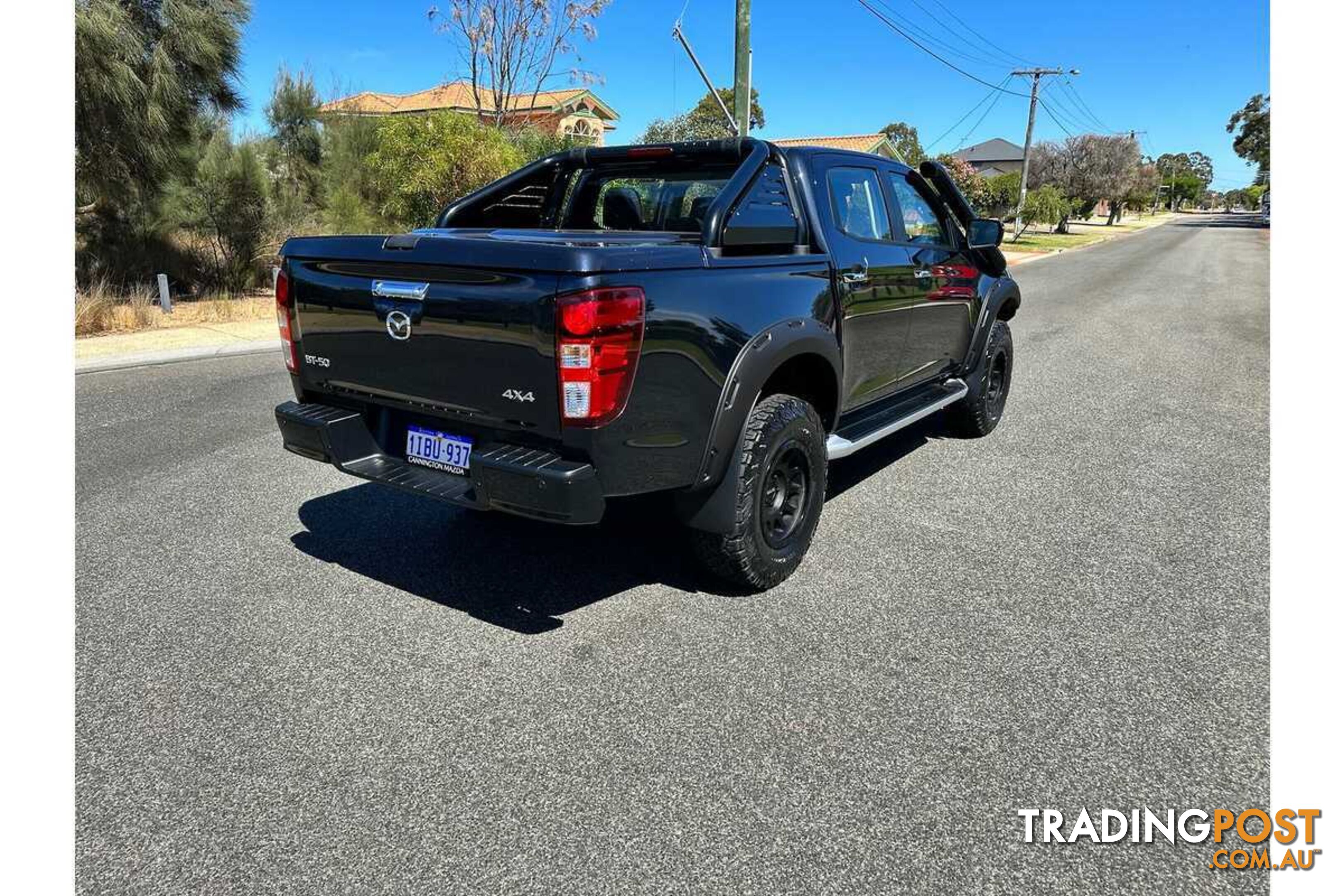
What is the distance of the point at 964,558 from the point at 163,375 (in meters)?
8.34

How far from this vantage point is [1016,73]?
145 feet

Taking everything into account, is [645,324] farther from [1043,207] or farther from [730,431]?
[1043,207]

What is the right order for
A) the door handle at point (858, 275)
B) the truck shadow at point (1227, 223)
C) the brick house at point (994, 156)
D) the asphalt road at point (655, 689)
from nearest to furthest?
the asphalt road at point (655, 689) < the door handle at point (858, 275) < the truck shadow at point (1227, 223) < the brick house at point (994, 156)

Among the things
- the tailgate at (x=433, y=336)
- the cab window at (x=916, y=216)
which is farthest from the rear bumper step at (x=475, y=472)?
the cab window at (x=916, y=216)

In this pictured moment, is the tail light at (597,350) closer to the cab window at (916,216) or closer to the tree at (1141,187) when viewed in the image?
the cab window at (916,216)

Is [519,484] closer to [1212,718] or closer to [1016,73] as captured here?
[1212,718]

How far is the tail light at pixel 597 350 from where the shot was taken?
292 centimetres

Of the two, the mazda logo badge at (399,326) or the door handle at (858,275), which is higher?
the door handle at (858,275)

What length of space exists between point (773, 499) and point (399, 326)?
1.73 m

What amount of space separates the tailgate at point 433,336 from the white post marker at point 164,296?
36.9ft

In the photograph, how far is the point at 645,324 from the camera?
3.05 metres

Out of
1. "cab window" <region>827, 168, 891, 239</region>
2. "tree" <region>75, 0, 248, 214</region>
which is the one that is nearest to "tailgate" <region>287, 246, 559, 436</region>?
"cab window" <region>827, 168, 891, 239</region>
